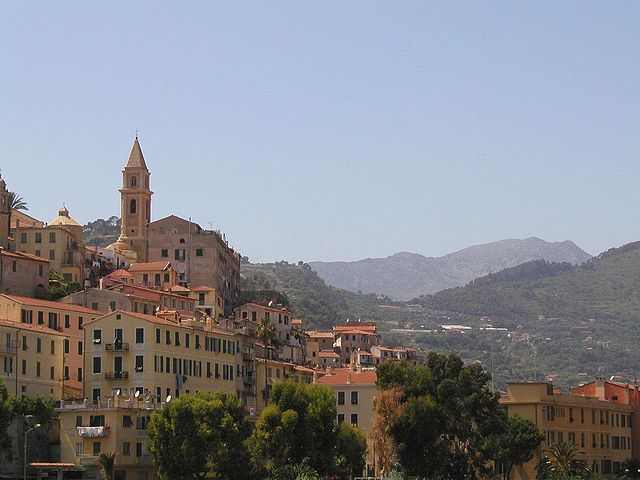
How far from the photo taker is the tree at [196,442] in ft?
303

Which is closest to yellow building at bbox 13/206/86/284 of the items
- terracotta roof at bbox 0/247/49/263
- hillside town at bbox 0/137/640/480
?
hillside town at bbox 0/137/640/480

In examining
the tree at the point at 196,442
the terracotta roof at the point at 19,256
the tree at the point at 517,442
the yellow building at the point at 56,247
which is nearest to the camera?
the tree at the point at 196,442

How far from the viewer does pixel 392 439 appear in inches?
4281

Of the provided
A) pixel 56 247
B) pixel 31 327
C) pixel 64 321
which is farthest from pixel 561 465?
pixel 56 247

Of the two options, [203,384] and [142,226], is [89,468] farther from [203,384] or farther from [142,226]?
[142,226]

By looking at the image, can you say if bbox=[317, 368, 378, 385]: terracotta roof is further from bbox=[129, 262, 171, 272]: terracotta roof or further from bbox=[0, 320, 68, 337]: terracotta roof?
bbox=[129, 262, 171, 272]: terracotta roof

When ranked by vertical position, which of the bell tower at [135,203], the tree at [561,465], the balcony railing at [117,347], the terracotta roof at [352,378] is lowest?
the tree at [561,465]

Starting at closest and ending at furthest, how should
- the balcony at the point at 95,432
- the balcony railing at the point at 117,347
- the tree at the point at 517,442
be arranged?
the balcony at the point at 95,432
the balcony railing at the point at 117,347
the tree at the point at 517,442

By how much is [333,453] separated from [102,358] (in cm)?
1950

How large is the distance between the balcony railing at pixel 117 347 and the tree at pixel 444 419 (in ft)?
65.0

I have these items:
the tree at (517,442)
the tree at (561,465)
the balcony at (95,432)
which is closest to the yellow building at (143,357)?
the balcony at (95,432)

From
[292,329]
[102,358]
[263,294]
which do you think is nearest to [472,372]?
[102,358]

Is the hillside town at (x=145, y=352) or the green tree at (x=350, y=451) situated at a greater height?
the hillside town at (x=145, y=352)

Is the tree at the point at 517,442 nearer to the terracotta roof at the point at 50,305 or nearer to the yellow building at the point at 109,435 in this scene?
the yellow building at the point at 109,435
